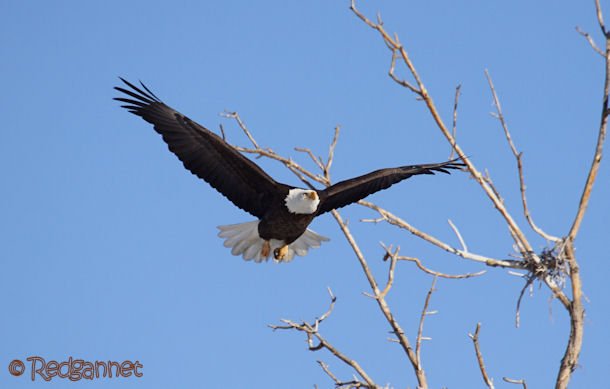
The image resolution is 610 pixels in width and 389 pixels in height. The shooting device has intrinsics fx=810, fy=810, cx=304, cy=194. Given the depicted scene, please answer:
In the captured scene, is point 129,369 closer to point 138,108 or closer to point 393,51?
point 138,108

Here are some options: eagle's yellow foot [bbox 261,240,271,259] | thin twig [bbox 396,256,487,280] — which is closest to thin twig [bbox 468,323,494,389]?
thin twig [bbox 396,256,487,280]

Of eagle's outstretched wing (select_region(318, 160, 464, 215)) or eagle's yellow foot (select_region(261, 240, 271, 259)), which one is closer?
eagle's outstretched wing (select_region(318, 160, 464, 215))

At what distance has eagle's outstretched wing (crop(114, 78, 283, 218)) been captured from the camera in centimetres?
570

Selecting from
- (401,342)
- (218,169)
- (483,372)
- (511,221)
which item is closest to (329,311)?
(401,342)

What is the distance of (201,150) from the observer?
18.9 ft

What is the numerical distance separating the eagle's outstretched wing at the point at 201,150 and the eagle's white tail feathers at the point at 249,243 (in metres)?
0.59

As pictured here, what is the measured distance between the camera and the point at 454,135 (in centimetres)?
487

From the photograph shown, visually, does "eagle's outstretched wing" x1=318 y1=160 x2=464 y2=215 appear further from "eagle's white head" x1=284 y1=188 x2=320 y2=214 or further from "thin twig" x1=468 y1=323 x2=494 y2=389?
"thin twig" x1=468 y1=323 x2=494 y2=389

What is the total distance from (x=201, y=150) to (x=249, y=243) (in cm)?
111

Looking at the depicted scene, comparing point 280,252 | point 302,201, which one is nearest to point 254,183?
point 302,201

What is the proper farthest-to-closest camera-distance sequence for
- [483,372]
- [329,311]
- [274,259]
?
[274,259] < [329,311] < [483,372]

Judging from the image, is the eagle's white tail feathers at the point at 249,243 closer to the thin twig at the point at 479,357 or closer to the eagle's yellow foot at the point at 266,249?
the eagle's yellow foot at the point at 266,249

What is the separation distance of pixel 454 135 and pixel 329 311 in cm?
140

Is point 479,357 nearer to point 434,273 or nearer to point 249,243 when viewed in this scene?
point 434,273
